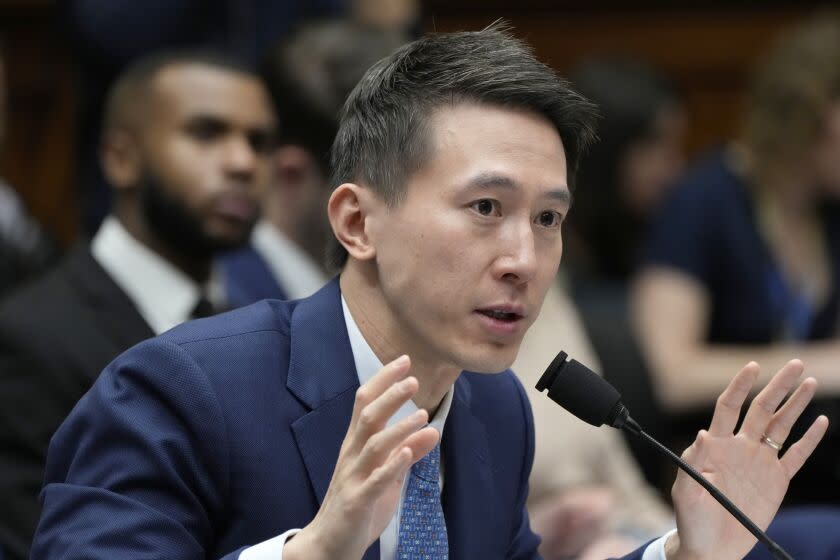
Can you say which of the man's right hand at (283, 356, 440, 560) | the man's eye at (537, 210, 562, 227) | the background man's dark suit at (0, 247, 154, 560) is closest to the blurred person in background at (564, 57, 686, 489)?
the background man's dark suit at (0, 247, 154, 560)

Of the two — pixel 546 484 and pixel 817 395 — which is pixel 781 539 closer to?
pixel 546 484

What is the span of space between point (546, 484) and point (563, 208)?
3.83 feet

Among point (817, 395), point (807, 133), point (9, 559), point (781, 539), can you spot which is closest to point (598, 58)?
point (807, 133)

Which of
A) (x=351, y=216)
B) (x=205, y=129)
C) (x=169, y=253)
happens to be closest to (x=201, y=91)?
(x=205, y=129)

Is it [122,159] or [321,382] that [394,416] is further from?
[122,159]

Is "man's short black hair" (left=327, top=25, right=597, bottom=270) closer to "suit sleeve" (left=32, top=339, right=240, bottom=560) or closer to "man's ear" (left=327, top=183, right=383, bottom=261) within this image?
"man's ear" (left=327, top=183, right=383, bottom=261)

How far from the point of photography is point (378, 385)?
118 cm

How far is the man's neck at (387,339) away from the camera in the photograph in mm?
1440

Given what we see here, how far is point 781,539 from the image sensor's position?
1833 mm

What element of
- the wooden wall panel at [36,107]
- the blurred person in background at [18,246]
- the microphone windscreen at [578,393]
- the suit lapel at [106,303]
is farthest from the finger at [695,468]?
the wooden wall panel at [36,107]

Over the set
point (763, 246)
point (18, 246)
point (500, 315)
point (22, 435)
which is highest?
point (500, 315)

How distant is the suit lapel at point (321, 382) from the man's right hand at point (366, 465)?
180mm

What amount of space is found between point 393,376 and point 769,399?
48cm

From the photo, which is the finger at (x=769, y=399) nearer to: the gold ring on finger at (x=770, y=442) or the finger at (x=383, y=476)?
the gold ring on finger at (x=770, y=442)
